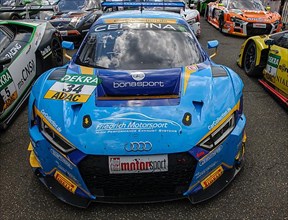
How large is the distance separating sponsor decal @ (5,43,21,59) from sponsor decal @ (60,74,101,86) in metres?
1.50

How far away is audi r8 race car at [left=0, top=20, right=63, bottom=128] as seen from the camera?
366 cm

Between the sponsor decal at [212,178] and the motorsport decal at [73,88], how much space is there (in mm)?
1150

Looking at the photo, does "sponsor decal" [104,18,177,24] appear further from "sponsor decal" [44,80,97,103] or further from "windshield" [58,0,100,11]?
"windshield" [58,0,100,11]

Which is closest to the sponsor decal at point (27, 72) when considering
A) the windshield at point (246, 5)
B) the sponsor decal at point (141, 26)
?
the sponsor decal at point (141, 26)

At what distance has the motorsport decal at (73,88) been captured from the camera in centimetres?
252

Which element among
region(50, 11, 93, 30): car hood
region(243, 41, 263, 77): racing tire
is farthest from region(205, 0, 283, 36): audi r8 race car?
region(50, 11, 93, 30): car hood

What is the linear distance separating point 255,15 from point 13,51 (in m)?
7.69

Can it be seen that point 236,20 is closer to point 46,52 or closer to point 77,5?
point 77,5

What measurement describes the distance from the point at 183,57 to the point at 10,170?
2.05m

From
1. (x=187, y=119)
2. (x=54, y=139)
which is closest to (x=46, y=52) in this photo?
(x=54, y=139)

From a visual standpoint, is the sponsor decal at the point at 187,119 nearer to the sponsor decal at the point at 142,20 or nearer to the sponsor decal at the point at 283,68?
the sponsor decal at the point at 142,20

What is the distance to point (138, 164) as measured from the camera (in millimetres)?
2051

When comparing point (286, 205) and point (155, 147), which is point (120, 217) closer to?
point (155, 147)

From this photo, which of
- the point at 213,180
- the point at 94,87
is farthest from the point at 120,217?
the point at 94,87
